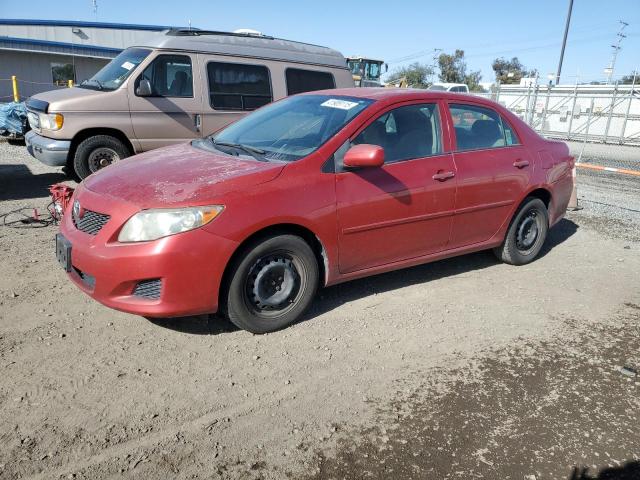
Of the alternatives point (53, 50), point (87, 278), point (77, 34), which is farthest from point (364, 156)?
point (77, 34)

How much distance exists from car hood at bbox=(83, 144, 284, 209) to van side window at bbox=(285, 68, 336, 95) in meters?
4.69

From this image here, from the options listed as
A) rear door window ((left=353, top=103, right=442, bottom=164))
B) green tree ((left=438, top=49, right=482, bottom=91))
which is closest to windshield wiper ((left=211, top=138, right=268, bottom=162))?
rear door window ((left=353, top=103, right=442, bottom=164))

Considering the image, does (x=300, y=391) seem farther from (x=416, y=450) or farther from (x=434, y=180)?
(x=434, y=180)

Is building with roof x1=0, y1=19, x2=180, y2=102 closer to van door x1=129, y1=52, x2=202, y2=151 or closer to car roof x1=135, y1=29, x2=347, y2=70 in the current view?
car roof x1=135, y1=29, x2=347, y2=70

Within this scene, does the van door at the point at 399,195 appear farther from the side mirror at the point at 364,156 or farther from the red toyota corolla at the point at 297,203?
the side mirror at the point at 364,156

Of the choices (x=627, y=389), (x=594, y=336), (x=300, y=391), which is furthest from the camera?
(x=594, y=336)

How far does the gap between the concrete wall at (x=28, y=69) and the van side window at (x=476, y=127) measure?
28777 mm

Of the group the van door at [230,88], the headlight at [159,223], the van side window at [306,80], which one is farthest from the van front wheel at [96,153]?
the headlight at [159,223]

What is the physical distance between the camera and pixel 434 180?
4090mm

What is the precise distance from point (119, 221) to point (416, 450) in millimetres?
2129

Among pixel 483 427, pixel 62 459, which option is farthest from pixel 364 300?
pixel 62 459

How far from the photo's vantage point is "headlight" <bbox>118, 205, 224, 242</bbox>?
9.84ft

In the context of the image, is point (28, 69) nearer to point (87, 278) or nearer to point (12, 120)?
point (12, 120)

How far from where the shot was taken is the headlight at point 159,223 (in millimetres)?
3000
